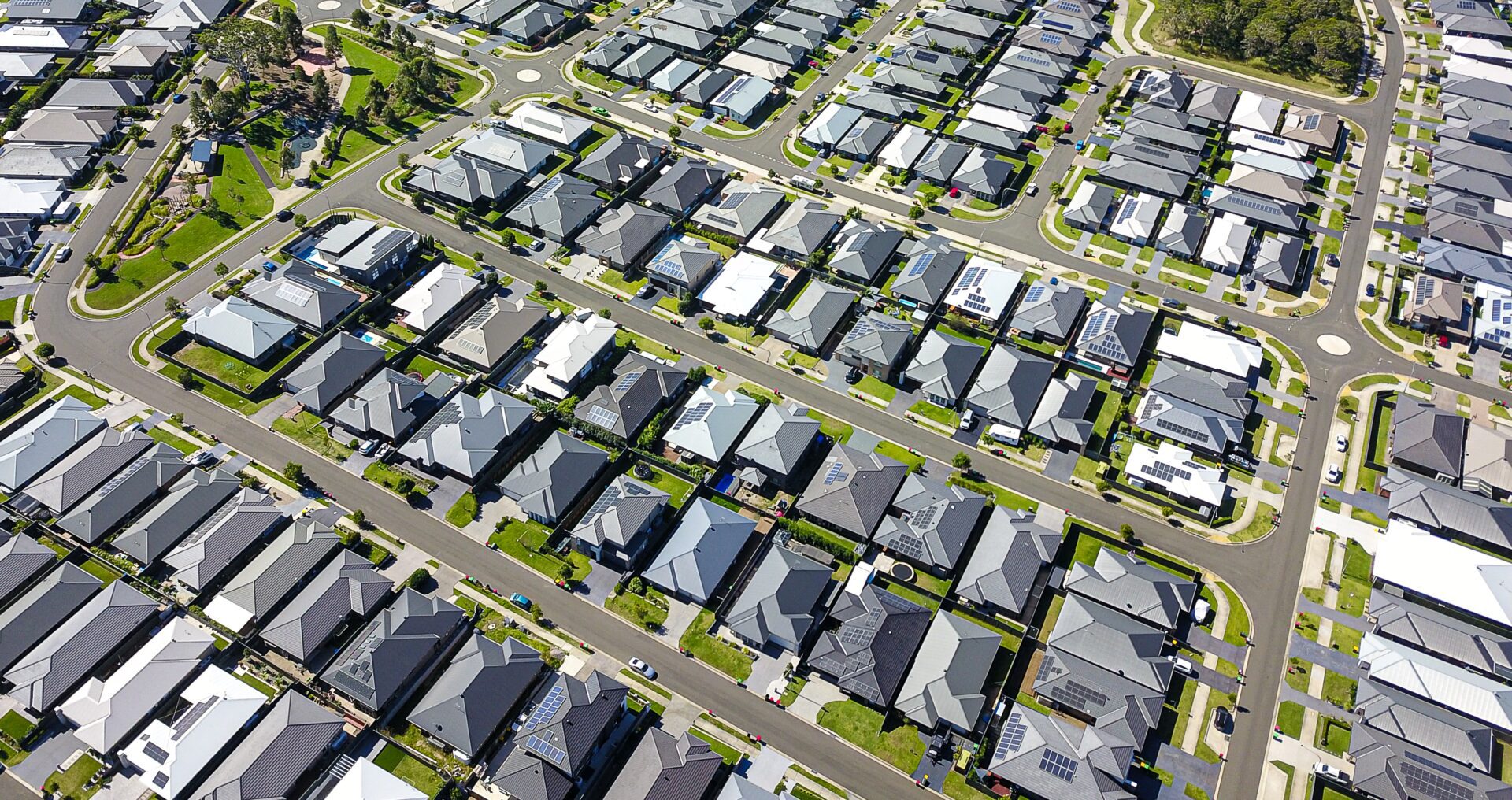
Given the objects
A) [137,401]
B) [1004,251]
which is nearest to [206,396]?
[137,401]

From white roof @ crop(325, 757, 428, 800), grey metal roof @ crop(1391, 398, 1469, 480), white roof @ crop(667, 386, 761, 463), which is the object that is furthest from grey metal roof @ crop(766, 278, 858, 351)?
grey metal roof @ crop(1391, 398, 1469, 480)

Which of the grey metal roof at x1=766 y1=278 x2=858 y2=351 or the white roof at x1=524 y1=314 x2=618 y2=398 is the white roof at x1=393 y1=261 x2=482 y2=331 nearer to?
the white roof at x1=524 y1=314 x2=618 y2=398

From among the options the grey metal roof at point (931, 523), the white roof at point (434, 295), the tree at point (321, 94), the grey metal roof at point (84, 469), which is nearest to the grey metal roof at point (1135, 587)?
the grey metal roof at point (931, 523)

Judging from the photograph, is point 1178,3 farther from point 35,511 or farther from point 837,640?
point 35,511

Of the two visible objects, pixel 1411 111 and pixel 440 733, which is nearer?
pixel 440 733

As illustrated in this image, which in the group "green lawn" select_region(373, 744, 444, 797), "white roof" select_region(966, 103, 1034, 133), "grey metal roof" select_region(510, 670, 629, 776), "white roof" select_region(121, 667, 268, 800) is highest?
"white roof" select_region(966, 103, 1034, 133)

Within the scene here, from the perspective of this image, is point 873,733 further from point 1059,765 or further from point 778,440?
point 778,440
